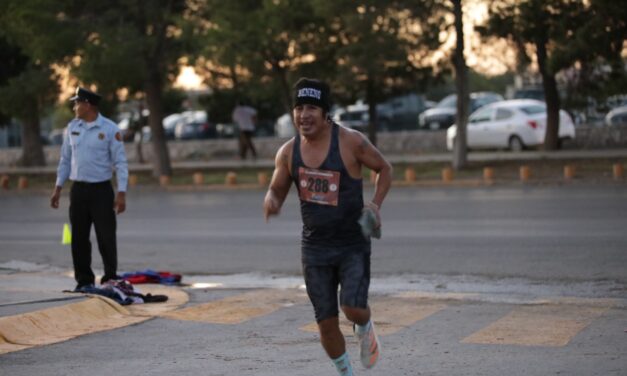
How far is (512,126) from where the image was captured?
34.6 m

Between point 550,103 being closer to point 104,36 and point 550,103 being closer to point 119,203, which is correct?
point 104,36

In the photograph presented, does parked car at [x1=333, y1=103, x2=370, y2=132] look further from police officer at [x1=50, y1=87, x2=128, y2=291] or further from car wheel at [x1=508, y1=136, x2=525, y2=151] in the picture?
police officer at [x1=50, y1=87, x2=128, y2=291]

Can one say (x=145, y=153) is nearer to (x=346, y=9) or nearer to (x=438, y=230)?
(x=346, y=9)

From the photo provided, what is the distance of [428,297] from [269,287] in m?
1.89

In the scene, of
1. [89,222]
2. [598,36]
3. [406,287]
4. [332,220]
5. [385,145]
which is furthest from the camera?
[385,145]

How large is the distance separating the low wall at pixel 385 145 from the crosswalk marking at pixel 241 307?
2414 cm

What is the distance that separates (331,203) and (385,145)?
32809mm

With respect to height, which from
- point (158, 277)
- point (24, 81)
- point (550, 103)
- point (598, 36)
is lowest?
point (158, 277)

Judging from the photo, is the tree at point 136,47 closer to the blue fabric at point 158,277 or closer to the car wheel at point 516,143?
the car wheel at point 516,143

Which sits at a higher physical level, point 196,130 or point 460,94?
point 460,94

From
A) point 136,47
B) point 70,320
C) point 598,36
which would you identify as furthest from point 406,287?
point 136,47

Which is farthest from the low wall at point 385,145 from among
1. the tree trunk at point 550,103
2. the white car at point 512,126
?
the tree trunk at point 550,103

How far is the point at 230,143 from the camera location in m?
40.9

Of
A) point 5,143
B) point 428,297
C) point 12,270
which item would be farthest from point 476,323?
point 5,143
